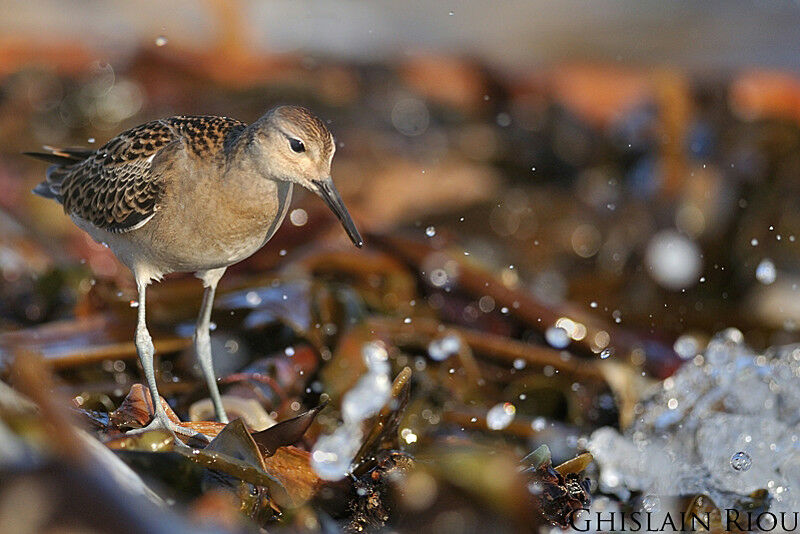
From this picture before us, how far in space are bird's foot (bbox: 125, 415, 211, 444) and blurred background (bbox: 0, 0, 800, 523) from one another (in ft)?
1.71

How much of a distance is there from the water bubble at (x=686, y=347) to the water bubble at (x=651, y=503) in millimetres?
1215

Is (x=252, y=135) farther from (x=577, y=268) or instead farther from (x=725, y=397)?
(x=577, y=268)

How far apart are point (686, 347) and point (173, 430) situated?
2.67 meters

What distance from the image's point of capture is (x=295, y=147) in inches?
93.3

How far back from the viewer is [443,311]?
4086mm

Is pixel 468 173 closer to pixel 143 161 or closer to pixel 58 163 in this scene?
pixel 58 163

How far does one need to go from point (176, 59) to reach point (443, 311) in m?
4.64

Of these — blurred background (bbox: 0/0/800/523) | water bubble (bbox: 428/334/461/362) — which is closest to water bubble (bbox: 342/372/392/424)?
blurred background (bbox: 0/0/800/523)

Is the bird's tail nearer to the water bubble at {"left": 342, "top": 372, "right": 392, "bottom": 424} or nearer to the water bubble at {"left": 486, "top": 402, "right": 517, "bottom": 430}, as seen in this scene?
the water bubble at {"left": 342, "top": 372, "right": 392, "bottom": 424}

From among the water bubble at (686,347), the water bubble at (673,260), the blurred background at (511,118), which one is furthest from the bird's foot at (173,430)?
the water bubble at (673,260)

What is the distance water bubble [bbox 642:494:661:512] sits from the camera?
9.47ft

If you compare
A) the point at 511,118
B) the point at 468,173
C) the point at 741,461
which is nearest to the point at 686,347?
the point at 741,461

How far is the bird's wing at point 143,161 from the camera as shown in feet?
7.86

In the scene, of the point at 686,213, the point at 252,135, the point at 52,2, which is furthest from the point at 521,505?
the point at 52,2
